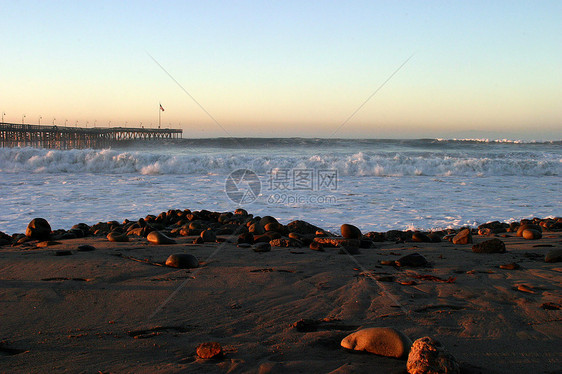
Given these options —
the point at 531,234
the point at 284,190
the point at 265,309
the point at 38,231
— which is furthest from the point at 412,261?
the point at 284,190

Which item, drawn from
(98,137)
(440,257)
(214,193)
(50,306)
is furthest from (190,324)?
(98,137)

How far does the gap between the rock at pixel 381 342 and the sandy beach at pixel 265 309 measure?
0.04m

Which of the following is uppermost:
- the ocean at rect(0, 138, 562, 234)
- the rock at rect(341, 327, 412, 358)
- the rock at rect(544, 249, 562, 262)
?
the rock at rect(341, 327, 412, 358)

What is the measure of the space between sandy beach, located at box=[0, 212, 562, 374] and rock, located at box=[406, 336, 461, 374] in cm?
13

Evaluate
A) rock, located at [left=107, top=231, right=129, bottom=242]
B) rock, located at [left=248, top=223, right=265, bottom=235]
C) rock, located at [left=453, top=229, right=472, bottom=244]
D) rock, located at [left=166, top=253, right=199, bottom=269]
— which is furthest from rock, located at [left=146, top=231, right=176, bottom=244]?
rock, located at [left=453, top=229, right=472, bottom=244]

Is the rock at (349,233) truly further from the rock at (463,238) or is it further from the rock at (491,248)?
the rock at (491,248)

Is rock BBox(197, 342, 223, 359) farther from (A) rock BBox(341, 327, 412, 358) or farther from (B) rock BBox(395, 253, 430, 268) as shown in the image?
(B) rock BBox(395, 253, 430, 268)

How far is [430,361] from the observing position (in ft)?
7.50

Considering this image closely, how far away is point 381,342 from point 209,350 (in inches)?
38.2

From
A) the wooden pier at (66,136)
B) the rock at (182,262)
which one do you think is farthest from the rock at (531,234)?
the wooden pier at (66,136)

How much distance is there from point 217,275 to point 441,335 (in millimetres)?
2266

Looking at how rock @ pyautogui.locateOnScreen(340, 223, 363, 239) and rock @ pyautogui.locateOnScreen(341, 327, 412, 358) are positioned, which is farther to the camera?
rock @ pyautogui.locateOnScreen(340, 223, 363, 239)

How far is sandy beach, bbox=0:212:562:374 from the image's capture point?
253 cm

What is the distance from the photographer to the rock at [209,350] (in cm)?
252
